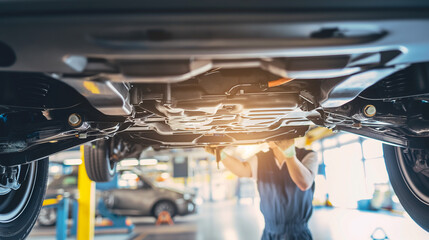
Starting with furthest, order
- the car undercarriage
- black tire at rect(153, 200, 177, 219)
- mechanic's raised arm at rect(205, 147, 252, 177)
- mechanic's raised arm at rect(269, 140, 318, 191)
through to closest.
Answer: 1. black tire at rect(153, 200, 177, 219)
2. mechanic's raised arm at rect(205, 147, 252, 177)
3. mechanic's raised arm at rect(269, 140, 318, 191)
4. the car undercarriage

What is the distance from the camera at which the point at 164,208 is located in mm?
7531

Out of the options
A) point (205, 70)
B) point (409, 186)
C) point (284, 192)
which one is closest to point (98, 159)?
point (284, 192)

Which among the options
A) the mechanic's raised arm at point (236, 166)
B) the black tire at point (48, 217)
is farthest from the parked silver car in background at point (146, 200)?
the mechanic's raised arm at point (236, 166)

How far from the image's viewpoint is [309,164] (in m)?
2.39

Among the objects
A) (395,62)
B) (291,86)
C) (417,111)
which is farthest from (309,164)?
(395,62)

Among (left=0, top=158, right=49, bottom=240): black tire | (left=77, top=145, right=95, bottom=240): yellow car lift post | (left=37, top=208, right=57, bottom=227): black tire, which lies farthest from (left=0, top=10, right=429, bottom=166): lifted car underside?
(left=37, top=208, right=57, bottom=227): black tire

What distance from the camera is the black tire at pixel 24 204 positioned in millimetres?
1567

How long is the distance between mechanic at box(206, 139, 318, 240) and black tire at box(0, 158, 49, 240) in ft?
3.87

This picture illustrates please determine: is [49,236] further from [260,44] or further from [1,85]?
[260,44]

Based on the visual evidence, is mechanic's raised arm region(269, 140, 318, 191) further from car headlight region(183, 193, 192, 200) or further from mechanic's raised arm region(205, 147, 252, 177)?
car headlight region(183, 193, 192, 200)

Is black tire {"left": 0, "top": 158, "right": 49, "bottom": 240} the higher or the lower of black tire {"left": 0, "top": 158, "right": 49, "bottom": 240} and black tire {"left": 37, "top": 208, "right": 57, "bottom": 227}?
the higher

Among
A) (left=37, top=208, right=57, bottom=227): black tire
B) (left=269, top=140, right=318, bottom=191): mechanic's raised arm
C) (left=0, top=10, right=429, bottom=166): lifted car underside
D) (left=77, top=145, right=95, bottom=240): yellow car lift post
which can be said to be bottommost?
(left=37, top=208, right=57, bottom=227): black tire

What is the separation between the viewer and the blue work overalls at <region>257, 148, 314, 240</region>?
7.61 feet

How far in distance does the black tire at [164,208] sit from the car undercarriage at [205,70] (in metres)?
6.21
